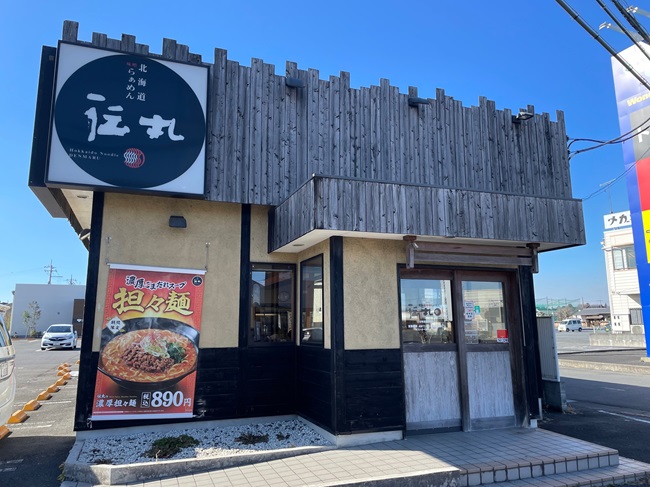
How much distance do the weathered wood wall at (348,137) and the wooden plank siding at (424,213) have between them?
0.52 metres

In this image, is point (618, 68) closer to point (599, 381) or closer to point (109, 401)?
point (599, 381)

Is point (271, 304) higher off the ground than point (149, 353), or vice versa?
point (271, 304)

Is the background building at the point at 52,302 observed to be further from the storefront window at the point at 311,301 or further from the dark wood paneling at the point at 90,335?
the storefront window at the point at 311,301

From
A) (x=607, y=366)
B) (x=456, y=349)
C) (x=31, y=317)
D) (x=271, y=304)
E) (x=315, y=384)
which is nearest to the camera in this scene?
(x=315, y=384)

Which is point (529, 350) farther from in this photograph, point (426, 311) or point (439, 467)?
point (439, 467)

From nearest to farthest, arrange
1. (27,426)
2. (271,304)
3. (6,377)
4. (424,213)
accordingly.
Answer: (424,213)
(6,377)
(271,304)
(27,426)

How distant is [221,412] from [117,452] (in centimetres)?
170

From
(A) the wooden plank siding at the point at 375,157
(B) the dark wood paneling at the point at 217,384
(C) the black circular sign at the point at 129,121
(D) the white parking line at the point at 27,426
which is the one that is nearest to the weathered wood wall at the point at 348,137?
(A) the wooden plank siding at the point at 375,157

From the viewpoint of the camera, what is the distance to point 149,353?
23.0 ft

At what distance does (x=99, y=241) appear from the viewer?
7.00 metres

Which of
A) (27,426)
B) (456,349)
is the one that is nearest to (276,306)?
(456,349)

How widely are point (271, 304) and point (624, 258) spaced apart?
132 feet

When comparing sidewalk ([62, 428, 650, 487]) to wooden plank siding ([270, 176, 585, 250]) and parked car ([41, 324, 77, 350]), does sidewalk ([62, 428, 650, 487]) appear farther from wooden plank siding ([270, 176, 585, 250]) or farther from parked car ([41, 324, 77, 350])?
parked car ([41, 324, 77, 350])

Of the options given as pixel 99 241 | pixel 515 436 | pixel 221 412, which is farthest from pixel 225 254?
pixel 515 436
